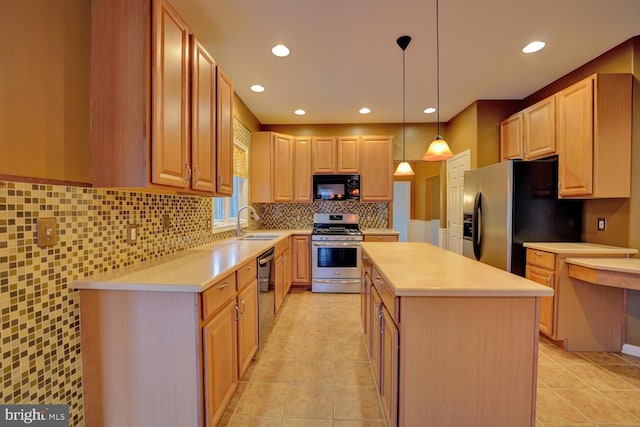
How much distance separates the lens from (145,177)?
1354 millimetres

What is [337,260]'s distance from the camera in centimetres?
394

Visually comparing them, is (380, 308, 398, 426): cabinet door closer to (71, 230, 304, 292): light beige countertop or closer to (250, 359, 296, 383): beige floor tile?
(250, 359, 296, 383): beige floor tile

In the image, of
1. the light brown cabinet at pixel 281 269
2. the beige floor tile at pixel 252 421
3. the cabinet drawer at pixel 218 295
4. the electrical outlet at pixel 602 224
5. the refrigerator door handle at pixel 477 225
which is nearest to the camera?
the cabinet drawer at pixel 218 295

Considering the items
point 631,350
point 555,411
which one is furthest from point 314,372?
point 631,350

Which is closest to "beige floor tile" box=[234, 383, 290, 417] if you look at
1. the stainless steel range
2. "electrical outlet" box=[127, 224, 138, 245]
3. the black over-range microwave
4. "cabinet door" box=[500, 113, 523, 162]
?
"electrical outlet" box=[127, 224, 138, 245]

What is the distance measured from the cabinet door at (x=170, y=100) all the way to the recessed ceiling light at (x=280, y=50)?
0.96 m

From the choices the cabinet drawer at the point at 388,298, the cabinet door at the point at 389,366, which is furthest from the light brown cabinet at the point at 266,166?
the cabinet door at the point at 389,366

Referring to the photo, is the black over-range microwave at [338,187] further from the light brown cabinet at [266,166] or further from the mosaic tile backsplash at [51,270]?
the mosaic tile backsplash at [51,270]

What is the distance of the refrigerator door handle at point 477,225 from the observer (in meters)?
3.10

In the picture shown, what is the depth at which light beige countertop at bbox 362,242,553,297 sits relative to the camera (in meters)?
1.19

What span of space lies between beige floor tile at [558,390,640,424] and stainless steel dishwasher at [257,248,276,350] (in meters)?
2.22

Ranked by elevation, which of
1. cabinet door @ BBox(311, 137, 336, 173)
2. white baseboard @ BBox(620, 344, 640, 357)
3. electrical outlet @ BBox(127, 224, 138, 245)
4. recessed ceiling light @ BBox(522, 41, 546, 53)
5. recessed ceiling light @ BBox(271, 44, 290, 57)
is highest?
recessed ceiling light @ BBox(522, 41, 546, 53)

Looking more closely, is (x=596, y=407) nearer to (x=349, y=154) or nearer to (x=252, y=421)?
(x=252, y=421)

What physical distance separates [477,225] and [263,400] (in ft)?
9.31
